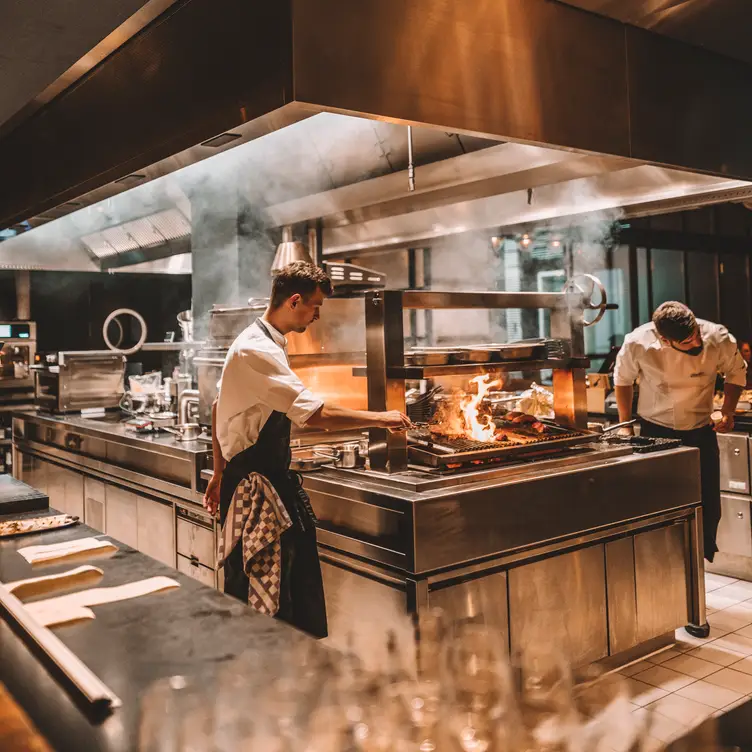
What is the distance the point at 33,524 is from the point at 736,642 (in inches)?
133

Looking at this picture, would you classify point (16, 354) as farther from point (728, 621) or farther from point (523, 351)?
point (728, 621)

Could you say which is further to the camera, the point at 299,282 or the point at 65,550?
the point at 299,282

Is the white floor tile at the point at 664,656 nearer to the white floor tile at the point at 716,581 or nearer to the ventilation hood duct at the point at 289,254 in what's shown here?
the white floor tile at the point at 716,581

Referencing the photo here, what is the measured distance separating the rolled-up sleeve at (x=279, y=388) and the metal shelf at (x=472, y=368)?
0.51 m

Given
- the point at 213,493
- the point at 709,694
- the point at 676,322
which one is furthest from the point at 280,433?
the point at 676,322

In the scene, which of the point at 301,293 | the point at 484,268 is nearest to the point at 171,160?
the point at 301,293

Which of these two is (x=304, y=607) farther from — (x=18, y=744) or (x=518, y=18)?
(x=518, y=18)

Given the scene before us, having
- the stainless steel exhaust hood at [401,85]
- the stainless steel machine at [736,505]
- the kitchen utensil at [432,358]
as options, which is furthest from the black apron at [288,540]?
the stainless steel machine at [736,505]

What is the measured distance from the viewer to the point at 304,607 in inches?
112

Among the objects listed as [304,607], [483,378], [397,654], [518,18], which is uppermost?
[518,18]

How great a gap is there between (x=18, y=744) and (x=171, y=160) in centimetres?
160

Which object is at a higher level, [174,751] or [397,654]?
[397,654]

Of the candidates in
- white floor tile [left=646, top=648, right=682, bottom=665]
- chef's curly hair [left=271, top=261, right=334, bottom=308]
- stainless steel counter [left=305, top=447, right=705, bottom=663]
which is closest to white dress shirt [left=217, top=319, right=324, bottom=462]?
chef's curly hair [left=271, top=261, right=334, bottom=308]

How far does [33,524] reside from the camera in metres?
2.50
